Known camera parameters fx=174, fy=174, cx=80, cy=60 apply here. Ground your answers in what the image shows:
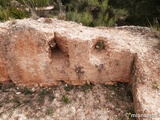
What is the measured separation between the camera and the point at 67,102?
4020 mm

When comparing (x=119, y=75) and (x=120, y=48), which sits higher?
(x=120, y=48)

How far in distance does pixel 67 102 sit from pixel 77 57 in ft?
3.54

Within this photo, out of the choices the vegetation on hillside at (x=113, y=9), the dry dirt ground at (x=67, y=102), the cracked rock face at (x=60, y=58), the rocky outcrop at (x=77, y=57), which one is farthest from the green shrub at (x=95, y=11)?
the dry dirt ground at (x=67, y=102)

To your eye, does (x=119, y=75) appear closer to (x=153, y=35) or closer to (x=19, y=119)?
(x=153, y=35)

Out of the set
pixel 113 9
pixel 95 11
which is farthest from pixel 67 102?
pixel 95 11

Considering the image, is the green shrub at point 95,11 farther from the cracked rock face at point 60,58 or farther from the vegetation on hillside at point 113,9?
the cracked rock face at point 60,58

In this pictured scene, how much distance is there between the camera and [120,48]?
12.8 feet

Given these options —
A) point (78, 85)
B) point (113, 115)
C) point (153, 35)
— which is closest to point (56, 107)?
point (78, 85)

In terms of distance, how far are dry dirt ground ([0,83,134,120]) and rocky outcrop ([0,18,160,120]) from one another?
0.65 feet

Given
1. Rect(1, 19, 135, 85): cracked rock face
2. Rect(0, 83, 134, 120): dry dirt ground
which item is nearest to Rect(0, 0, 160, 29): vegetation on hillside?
Rect(1, 19, 135, 85): cracked rock face

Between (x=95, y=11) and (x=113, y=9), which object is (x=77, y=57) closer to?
(x=113, y=9)

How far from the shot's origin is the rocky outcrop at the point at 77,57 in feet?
11.7

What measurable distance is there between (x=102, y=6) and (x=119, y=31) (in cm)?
389

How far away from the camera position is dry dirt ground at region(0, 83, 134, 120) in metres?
3.79
